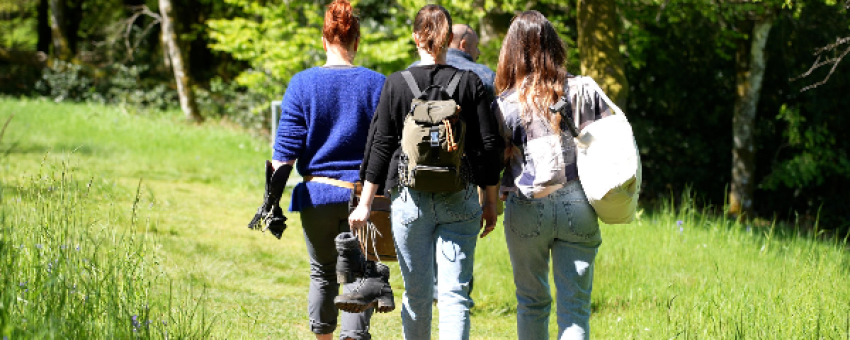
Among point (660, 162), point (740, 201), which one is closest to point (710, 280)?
point (740, 201)

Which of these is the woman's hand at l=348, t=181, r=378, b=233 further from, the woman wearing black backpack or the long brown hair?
the long brown hair

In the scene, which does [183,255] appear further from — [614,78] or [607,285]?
[614,78]

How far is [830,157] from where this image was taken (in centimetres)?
1302

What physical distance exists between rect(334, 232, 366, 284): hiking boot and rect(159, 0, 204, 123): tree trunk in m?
18.3

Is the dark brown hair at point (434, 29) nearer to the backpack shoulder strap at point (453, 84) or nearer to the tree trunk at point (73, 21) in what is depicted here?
the backpack shoulder strap at point (453, 84)

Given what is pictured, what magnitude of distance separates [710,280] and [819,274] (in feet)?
2.45

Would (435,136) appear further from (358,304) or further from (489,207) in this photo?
(358,304)

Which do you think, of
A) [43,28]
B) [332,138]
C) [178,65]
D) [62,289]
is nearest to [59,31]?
[43,28]

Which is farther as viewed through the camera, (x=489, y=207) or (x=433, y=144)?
(x=489, y=207)

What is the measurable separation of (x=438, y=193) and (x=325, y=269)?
2.95 feet

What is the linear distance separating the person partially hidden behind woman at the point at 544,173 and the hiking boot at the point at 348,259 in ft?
2.29

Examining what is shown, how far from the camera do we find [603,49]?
32.5 feet

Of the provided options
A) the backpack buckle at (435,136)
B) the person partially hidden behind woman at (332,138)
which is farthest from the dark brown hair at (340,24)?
the backpack buckle at (435,136)

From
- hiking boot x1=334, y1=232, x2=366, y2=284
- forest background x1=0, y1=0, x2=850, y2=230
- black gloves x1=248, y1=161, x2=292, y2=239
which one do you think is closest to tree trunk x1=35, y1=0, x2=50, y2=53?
forest background x1=0, y1=0, x2=850, y2=230
